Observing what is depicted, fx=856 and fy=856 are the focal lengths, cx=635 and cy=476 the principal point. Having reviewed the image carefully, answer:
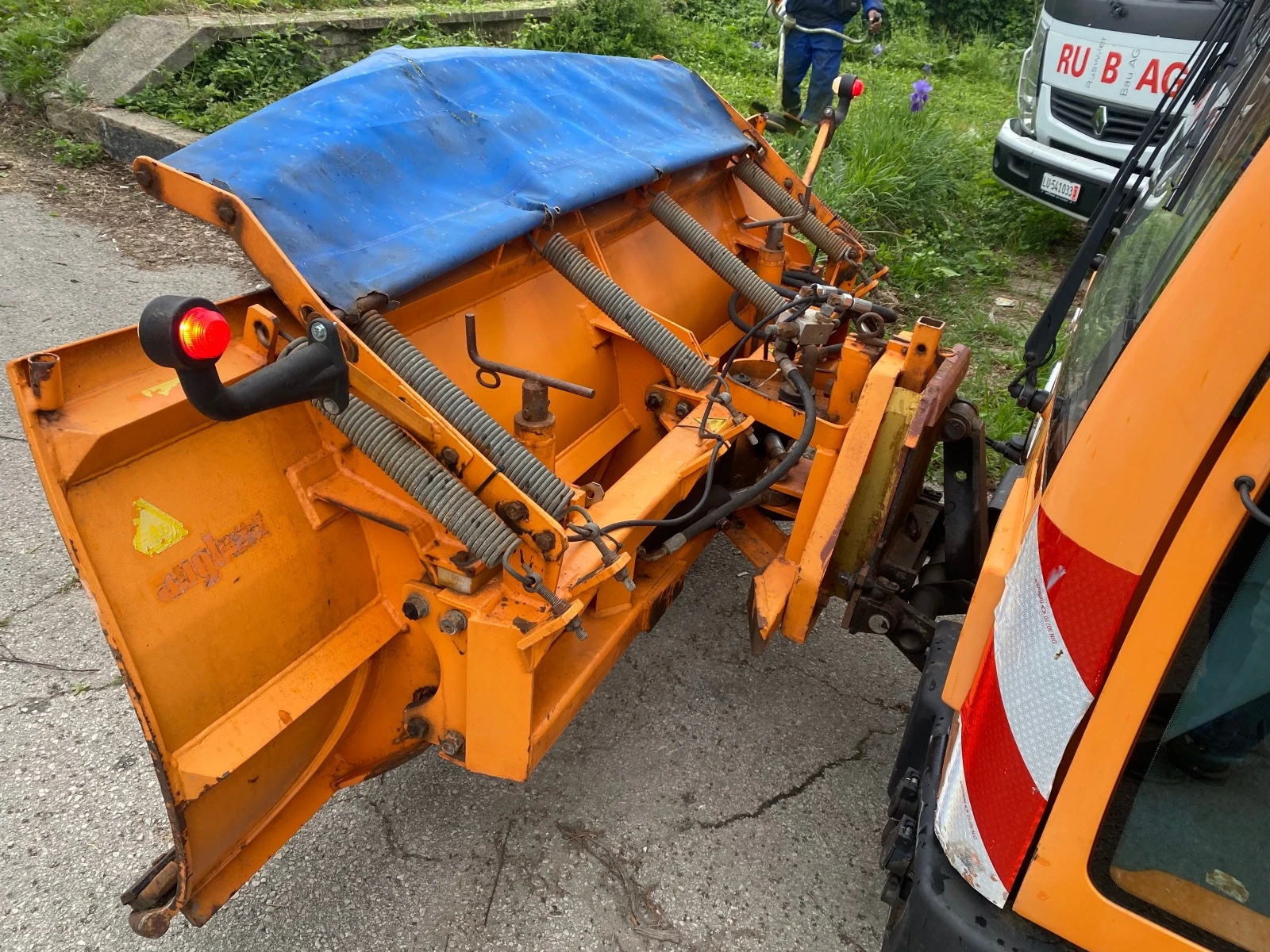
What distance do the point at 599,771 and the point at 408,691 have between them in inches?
26.9

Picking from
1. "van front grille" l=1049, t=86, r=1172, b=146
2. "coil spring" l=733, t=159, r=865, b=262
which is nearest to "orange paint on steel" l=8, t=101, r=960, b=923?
"coil spring" l=733, t=159, r=865, b=262

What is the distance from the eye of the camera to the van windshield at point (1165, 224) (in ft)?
4.22

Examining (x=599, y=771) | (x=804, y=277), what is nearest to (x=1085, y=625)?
(x=599, y=771)

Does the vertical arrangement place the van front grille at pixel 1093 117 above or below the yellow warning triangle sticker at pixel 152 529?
below

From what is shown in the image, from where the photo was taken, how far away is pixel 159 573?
4.73 ft

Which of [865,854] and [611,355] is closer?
[865,854]

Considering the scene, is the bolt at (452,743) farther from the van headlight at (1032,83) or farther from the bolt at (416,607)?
the van headlight at (1032,83)

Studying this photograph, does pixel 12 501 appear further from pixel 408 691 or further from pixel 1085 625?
pixel 1085 625

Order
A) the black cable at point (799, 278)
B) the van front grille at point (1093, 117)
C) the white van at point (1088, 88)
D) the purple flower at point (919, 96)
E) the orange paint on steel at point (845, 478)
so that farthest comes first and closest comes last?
the purple flower at point (919, 96)
the van front grille at point (1093, 117)
the white van at point (1088, 88)
the black cable at point (799, 278)
the orange paint on steel at point (845, 478)

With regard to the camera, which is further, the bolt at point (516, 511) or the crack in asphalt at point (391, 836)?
the crack in asphalt at point (391, 836)

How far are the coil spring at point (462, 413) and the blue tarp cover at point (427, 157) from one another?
0.31 feet

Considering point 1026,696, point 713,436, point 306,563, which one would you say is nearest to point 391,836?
point 306,563

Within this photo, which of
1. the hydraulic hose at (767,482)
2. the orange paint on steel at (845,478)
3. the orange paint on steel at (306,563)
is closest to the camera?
the orange paint on steel at (306,563)

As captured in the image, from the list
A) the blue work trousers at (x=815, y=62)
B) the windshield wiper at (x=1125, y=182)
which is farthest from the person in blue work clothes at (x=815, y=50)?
the windshield wiper at (x=1125, y=182)
